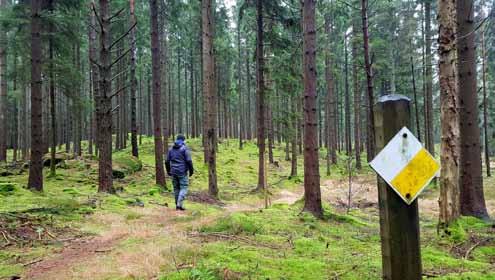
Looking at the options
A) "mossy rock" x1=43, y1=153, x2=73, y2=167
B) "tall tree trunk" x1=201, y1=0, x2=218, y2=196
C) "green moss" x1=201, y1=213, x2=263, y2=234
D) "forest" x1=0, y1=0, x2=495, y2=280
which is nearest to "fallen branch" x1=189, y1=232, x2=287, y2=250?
"forest" x1=0, y1=0, x2=495, y2=280

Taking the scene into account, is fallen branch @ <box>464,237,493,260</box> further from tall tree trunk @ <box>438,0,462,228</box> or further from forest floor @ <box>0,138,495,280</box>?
tall tree trunk @ <box>438,0,462,228</box>

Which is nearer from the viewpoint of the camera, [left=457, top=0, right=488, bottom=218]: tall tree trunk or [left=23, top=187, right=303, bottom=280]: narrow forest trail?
[left=23, top=187, right=303, bottom=280]: narrow forest trail

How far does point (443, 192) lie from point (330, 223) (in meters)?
2.78

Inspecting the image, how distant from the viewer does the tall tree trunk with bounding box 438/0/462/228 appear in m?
5.74

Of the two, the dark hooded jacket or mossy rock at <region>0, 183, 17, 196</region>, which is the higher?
the dark hooded jacket

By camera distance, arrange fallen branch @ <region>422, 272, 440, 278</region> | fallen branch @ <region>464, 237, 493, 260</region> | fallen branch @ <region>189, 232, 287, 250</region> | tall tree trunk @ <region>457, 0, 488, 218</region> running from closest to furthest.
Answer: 1. fallen branch @ <region>422, 272, 440, 278</region>
2. fallen branch @ <region>464, 237, 493, 260</region>
3. fallen branch @ <region>189, 232, 287, 250</region>
4. tall tree trunk @ <region>457, 0, 488, 218</region>

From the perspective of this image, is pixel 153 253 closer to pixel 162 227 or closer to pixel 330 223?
pixel 162 227

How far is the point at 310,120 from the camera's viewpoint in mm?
8758

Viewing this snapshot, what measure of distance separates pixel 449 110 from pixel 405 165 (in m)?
4.20

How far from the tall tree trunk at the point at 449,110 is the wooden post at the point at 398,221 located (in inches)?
161

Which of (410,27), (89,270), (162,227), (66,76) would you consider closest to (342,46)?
(410,27)

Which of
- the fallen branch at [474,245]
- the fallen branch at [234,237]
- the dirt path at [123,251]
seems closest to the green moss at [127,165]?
the dirt path at [123,251]

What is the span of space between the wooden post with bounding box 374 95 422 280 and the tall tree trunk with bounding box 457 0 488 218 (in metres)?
7.21

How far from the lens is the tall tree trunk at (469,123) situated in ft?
27.5
